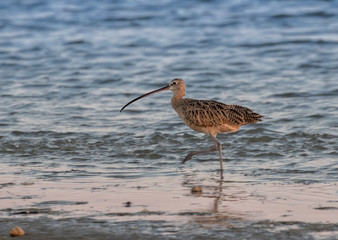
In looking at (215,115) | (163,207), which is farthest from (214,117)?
(163,207)

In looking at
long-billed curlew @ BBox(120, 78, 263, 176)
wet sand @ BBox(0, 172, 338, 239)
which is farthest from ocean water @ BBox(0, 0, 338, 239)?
long-billed curlew @ BBox(120, 78, 263, 176)

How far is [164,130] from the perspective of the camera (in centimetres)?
945

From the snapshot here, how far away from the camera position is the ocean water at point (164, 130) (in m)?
5.52

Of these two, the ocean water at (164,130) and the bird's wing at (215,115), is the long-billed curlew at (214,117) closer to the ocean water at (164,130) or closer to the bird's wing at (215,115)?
the bird's wing at (215,115)

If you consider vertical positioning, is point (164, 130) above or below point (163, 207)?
below

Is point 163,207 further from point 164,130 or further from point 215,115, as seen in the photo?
point 164,130

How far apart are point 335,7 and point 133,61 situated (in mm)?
8212

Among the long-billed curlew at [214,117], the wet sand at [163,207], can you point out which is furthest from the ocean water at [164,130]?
the long-billed curlew at [214,117]

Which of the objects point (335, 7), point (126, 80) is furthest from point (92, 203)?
point (335, 7)

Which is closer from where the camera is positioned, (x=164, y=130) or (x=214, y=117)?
(x=214, y=117)

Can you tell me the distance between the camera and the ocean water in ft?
18.1

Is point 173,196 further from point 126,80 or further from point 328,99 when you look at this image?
point 126,80

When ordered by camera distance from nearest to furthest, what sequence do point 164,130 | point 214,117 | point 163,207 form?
point 163,207, point 214,117, point 164,130

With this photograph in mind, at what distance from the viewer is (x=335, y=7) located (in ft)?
68.8
